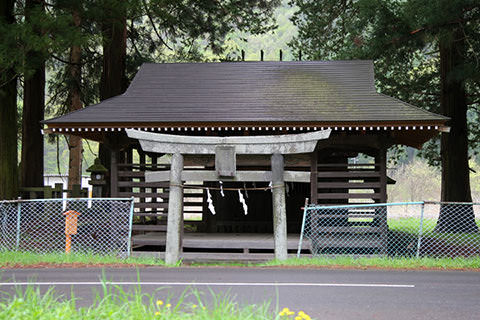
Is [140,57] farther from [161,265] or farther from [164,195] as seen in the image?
[161,265]

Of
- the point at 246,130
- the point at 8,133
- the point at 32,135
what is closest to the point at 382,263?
the point at 246,130

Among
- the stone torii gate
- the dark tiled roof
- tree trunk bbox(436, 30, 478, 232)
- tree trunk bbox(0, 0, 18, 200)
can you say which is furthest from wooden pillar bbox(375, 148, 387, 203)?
tree trunk bbox(0, 0, 18, 200)

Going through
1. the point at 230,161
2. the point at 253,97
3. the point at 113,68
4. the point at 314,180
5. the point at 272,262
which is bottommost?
the point at 272,262

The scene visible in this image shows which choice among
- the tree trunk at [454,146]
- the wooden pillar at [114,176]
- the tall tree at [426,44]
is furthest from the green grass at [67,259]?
the tree trunk at [454,146]

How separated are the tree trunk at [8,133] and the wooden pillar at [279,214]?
915cm

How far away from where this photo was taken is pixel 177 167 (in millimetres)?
12727

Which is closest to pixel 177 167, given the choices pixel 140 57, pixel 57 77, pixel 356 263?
pixel 356 263

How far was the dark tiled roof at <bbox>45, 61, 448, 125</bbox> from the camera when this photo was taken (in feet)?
48.6

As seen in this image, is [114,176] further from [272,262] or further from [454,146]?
[454,146]

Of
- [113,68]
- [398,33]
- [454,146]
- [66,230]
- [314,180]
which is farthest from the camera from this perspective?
[113,68]

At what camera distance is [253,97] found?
54.2 feet

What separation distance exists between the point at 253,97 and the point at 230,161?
14.8 ft

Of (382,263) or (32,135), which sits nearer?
(382,263)

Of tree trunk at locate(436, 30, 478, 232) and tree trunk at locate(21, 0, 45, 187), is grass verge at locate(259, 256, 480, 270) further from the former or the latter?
tree trunk at locate(21, 0, 45, 187)
